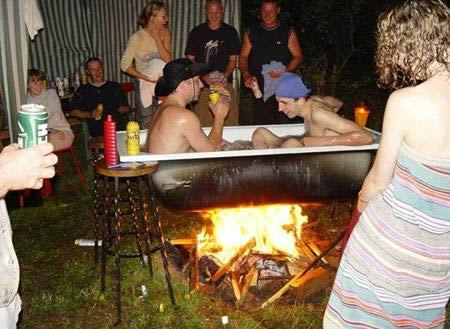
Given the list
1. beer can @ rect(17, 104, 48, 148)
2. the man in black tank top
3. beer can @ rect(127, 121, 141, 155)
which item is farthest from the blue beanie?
beer can @ rect(17, 104, 48, 148)

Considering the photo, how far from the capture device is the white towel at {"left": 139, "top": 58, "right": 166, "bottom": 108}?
18.7 ft

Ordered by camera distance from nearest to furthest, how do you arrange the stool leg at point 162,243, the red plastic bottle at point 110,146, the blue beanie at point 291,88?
the red plastic bottle at point 110,146, the stool leg at point 162,243, the blue beanie at point 291,88

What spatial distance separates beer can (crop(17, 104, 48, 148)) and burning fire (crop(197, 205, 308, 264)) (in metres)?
2.46

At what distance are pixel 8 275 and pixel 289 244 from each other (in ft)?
8.83

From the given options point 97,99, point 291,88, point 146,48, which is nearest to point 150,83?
point 146,48

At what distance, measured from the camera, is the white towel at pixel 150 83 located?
5699 millimetres

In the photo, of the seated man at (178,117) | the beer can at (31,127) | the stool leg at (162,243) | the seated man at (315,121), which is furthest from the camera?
the seated man at (315,121)

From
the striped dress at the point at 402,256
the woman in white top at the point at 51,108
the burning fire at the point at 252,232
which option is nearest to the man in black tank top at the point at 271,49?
the burning fire at the point at 252,232

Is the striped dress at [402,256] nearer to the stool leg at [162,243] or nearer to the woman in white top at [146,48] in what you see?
the stool leg at [162,243]

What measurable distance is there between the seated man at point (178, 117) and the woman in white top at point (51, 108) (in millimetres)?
2150

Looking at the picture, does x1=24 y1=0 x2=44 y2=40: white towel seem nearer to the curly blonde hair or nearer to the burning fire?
the burning fire

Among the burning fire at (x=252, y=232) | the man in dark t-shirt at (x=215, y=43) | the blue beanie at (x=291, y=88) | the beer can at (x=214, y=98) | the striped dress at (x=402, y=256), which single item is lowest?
the burning fire at (x=252, y=232)

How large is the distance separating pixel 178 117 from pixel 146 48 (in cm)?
233

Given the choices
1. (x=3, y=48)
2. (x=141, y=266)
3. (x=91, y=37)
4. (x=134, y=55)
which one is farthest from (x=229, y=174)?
(x=91, y=37)
